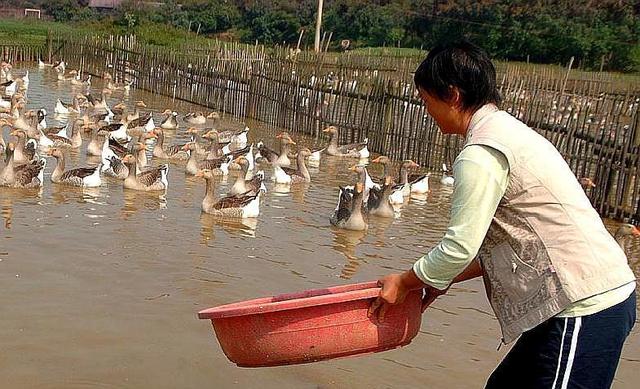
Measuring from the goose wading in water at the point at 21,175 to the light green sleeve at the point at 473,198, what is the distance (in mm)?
9797

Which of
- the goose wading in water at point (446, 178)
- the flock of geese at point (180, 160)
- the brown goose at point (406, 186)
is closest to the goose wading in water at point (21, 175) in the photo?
the flock of geese at point (180, 160)

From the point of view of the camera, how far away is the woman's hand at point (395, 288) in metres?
3.30

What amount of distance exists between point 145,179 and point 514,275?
9.63 metres

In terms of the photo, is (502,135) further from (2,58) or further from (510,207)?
(2,58)

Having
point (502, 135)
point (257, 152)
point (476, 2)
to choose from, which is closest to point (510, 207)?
point (502, 135)

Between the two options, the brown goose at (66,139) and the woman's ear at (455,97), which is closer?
the woman's ear at (455,97)

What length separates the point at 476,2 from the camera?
151ft

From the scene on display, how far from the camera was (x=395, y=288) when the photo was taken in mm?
3352

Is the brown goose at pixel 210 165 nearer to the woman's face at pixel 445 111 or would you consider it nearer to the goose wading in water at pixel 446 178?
the goose wading in water at pixel 446 178

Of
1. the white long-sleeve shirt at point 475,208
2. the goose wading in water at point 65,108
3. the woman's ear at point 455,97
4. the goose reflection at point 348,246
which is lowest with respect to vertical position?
the goose wading in water at point 65,108

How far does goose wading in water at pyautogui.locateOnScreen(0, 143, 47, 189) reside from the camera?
1180cm

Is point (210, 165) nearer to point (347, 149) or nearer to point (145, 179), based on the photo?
point (145, 179)

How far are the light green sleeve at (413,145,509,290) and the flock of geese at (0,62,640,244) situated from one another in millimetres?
7789

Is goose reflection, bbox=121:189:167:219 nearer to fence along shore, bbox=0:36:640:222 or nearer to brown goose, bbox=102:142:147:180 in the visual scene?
brown goose, bbox=102:142:147:180
